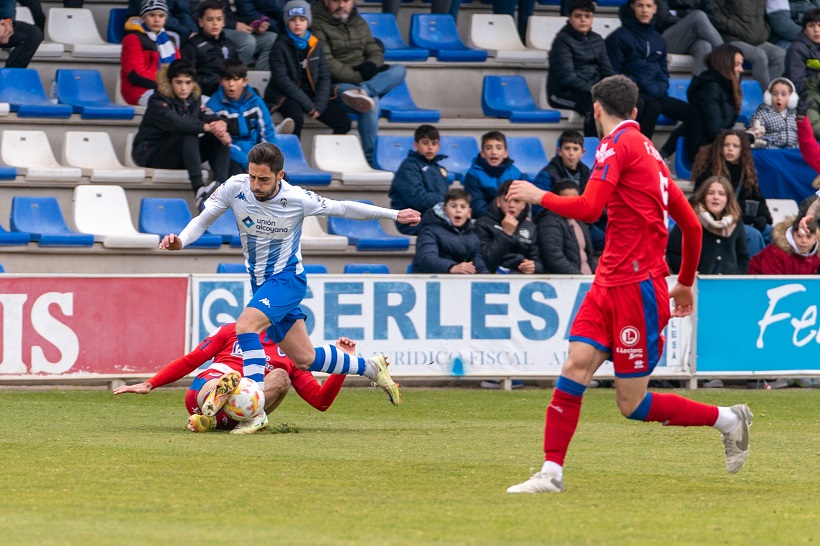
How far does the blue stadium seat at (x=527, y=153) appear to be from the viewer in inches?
694

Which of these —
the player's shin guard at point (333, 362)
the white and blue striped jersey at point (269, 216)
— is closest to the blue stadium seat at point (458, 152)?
the player's shin guard at point (333, 362)

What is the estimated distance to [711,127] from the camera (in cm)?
1769

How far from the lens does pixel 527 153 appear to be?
1783 cm

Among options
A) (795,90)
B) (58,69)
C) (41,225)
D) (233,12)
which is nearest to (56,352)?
(41,225)

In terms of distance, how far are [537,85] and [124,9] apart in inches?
215

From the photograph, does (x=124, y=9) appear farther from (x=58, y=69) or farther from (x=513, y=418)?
(x=513, y=418)

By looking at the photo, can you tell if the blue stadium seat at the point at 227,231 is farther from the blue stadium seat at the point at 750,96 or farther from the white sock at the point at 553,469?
the white sock at the point at 553,469

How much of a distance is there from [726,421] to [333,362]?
3481mm

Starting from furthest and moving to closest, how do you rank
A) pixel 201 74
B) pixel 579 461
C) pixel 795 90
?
pixel 795 90 → pixel 201 74 → pixel 579 461

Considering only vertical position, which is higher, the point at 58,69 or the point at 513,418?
the point at 58,69

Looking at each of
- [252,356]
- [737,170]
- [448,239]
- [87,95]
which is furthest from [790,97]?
[252,356]

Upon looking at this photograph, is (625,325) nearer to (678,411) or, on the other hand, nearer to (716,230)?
(678,411)

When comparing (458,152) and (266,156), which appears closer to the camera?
(266,156)

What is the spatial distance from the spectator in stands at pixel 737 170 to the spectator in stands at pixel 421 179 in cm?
308
